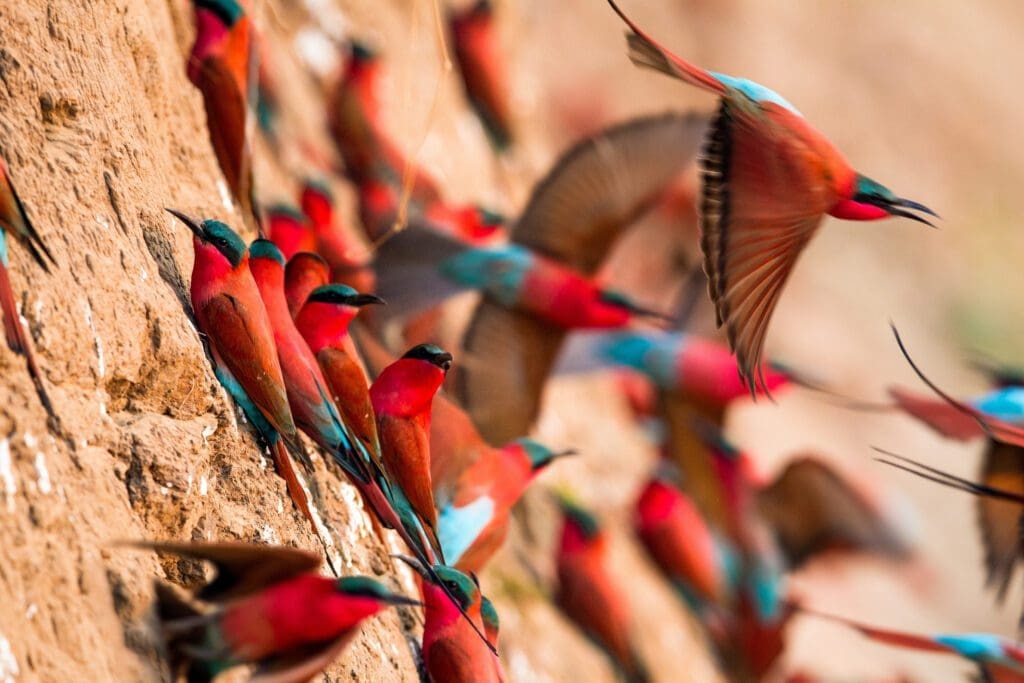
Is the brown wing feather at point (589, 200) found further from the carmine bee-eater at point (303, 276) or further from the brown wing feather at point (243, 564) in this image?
the brown wing feather at point (243, 564)

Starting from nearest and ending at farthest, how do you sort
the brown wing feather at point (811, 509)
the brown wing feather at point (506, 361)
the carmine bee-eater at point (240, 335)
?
the carmine bee-eater at point (240, 335)
the brown wing feather at point (506, 361)
the brown wing feather at point (811, 509)

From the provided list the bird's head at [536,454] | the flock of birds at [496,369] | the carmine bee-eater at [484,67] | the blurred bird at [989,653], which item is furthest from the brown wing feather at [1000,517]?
the carmine bee-eater at [484,67]

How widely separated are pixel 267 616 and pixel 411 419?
59 centimetres

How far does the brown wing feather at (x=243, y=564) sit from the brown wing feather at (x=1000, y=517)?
1.79 m

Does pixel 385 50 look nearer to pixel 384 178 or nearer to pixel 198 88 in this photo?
pixel 384 178

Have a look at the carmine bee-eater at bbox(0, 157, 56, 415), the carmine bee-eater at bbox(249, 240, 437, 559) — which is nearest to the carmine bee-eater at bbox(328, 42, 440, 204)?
the carmine bee-eater at bbox(249, 240, 437, 559)

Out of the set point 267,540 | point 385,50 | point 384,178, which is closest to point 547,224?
point 384,178

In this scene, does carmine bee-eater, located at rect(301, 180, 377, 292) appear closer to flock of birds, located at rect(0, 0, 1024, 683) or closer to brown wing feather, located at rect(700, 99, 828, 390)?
flock of birds, located at rect(0, 0, 1024, 683)

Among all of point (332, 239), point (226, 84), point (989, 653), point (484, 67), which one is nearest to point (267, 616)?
point (226, 84)

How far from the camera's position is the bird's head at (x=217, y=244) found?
5.79 feet

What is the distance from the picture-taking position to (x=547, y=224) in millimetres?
3543

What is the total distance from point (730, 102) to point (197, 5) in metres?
1.07

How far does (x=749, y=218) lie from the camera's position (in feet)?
6.37

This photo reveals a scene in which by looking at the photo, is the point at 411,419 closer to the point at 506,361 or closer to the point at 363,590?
the point at 363,590
